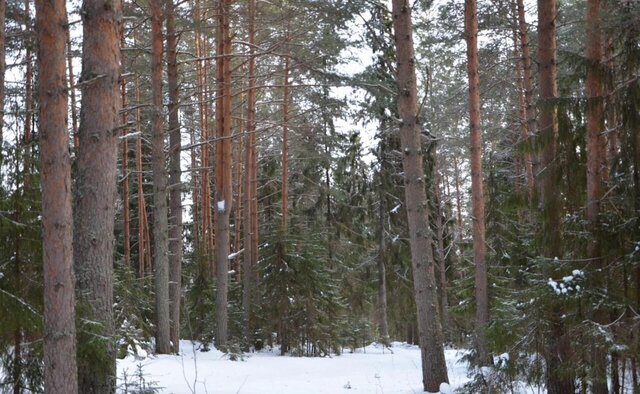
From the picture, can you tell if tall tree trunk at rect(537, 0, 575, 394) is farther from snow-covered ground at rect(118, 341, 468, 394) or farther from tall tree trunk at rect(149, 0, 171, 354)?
tall tree trunk at rect(149, 0, 171, 354)

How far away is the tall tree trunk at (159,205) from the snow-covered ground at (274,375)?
904 mm

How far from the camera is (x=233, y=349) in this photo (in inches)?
571

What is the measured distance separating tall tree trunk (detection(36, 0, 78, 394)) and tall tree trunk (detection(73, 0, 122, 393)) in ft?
1.96

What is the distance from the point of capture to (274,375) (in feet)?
37.2

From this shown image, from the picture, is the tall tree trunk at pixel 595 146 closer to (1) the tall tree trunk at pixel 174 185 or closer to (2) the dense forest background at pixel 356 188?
(2) the dense forest background at pixel 356 188

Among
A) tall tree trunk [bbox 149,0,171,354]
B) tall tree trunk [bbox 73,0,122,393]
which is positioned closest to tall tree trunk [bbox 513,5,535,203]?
tall tree trunk [bbox 149,0,171,354]

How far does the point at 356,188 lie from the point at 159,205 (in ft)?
43.4

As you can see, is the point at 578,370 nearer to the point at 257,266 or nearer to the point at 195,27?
the point at 195,27

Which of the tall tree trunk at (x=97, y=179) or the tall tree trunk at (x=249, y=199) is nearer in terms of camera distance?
the tall tree trunk at (x=97, y=179)

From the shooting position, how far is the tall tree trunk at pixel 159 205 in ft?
40.0

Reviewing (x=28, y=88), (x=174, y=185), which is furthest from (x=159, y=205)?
(x=28, y=88)

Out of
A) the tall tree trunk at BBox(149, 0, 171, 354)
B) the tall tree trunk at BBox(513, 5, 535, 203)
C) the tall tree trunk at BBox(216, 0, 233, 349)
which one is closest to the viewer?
the tall tree trunk at BBox(149, 0, 171, 354)

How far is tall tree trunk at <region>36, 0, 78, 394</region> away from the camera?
4898mm

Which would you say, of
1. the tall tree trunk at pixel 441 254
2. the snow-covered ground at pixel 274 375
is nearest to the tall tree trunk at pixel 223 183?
the snow-covered ground at pixel 274 375
